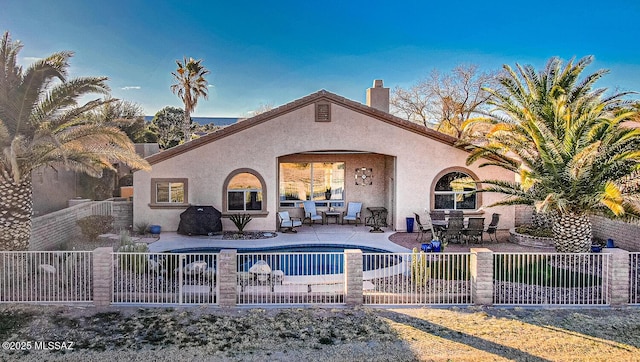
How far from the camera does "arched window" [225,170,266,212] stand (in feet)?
66.9

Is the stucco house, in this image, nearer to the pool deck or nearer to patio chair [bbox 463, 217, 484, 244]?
the pool deck

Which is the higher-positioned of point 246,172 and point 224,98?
point 224,98

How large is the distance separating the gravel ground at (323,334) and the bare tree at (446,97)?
1187 inches

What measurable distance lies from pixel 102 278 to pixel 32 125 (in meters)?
5.61

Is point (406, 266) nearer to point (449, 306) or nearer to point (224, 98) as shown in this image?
point (449, 306)

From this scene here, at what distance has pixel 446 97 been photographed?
133 ft

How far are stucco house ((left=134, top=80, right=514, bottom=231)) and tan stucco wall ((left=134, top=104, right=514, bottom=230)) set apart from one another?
0.05 metres

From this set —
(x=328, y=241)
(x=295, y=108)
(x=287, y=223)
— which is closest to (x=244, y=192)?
(x=287, y=223)

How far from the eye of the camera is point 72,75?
12750 mm

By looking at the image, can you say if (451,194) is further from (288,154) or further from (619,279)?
(619,279)

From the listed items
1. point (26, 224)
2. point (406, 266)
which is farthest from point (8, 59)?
point (406, 266)

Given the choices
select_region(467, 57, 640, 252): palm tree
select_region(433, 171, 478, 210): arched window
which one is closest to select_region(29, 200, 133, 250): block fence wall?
select_region(433, 171, 478, 210): arched window

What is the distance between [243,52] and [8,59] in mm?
23213

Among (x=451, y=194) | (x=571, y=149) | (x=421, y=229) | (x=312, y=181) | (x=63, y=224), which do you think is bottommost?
(x=421, y=229)
